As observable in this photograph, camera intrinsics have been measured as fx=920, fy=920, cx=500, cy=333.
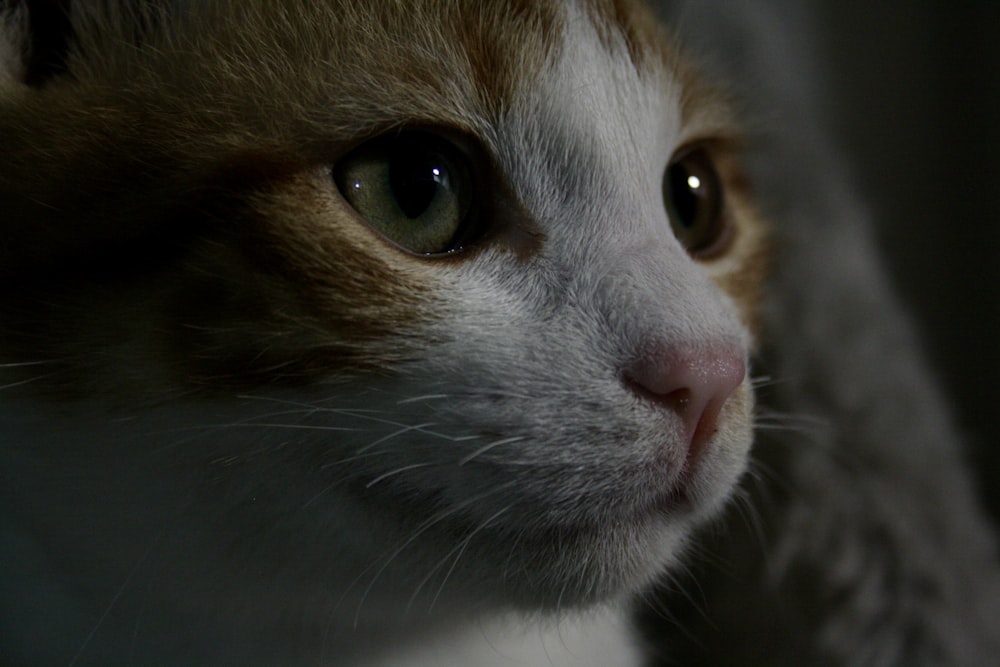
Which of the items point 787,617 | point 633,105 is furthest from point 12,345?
point 787,617

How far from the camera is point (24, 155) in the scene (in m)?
0.47

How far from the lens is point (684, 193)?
660 mm

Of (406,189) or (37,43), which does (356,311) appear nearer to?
(406,189)

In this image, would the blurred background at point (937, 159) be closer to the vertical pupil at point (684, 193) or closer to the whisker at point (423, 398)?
the vertical pupil at point (684, 193)

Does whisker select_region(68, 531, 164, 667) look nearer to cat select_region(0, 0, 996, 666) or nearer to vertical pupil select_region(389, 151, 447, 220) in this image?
cat select_region(0, 0, 996, 666)

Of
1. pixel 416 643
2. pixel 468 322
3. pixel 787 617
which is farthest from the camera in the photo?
pixel 787 617

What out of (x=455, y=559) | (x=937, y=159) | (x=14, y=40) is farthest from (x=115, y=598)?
(x=937, y=159)

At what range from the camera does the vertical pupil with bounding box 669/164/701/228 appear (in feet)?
2.15

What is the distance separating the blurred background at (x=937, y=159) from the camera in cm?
80

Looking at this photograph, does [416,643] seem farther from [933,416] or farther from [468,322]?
[933,416]

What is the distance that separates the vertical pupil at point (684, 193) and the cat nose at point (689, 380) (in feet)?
0.63

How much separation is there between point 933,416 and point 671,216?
0.99ft

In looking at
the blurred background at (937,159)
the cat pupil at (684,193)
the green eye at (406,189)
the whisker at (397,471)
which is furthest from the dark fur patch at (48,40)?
the blurred background at (937,159)

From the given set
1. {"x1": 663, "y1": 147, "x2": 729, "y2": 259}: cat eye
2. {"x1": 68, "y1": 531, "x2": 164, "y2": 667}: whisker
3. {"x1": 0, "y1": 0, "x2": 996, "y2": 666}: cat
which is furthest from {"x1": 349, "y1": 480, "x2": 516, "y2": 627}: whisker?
{"x1": 663, "y1": 147, "x2": 729, "y2": 259}: cat eye
